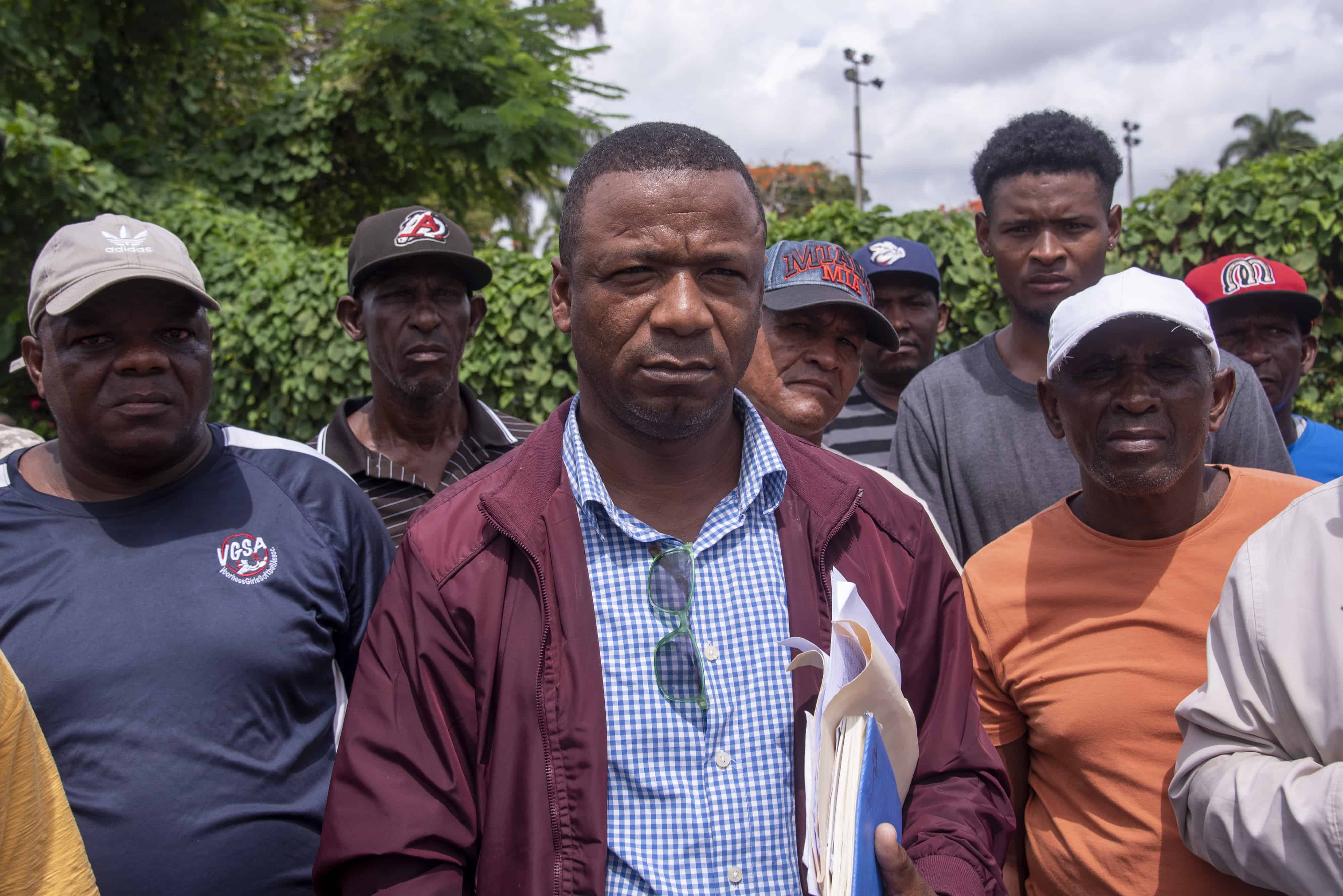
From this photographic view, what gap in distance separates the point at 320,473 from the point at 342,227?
10605 millimetres

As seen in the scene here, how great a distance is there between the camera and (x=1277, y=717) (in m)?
1.62

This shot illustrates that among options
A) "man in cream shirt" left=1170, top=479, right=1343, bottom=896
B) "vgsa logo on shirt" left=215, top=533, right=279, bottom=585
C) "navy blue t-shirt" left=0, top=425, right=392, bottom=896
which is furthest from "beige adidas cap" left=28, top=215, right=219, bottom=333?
"man in cream shirt" left=1170, top=479, right=1343, bottom=896

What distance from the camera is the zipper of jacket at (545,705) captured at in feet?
4.98

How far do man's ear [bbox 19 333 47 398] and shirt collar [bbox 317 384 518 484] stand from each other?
0.91 meters

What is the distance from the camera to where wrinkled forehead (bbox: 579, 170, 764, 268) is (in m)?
1.71

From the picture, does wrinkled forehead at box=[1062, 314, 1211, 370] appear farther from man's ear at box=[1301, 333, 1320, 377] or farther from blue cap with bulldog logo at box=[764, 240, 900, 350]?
man's ear at box=[1301, 333, 1320, 377]

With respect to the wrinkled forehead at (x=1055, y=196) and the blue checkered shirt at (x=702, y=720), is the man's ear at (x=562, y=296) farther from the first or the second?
the wrinkled forehead at (x=1055, y=196)

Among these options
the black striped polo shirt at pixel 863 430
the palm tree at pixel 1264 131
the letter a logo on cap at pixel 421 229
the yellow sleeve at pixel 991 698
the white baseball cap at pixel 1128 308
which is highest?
the palm tree at pixel 1264 131

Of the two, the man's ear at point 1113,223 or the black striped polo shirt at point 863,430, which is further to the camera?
the black striped polo shirt at point 863,430

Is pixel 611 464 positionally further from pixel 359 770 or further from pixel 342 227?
pixel 342 227

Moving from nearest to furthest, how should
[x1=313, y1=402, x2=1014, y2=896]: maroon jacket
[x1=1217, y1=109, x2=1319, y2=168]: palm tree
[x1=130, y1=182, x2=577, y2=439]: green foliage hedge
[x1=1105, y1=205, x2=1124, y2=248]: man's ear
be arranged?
[x1=313, y1=402, x2=1014, y2=896]: maroon jacket
[x1=1105, y1=205, x2=1124, y2=248]: man's ear
[x1=130, y1=182, x2=577, y2=439]: green foliage hedge
[x1=1217, y1=109, x2=1319, y2=168]: palm tree

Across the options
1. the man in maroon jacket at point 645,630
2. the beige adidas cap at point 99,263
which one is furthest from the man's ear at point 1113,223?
the beige adidas cap at point 99,263

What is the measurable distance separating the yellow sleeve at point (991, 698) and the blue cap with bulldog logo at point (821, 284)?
89 centimetres

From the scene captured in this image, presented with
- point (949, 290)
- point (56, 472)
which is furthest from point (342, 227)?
point (56, 472)
